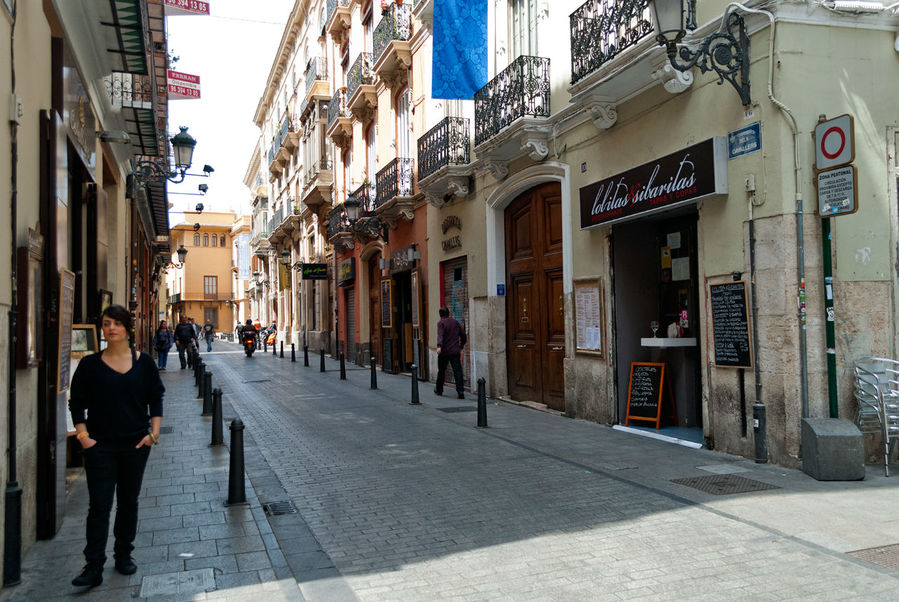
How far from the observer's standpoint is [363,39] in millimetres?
24000

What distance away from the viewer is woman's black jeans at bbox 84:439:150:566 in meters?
4.52

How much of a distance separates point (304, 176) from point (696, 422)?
86.6 feet

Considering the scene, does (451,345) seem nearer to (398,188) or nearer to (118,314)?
(398,188)

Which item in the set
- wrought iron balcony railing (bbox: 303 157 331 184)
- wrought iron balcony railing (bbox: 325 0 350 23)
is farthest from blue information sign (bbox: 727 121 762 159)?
wrought iron balcony railing (bbox: 303 157 331 184)

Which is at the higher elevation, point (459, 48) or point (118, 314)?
point (459, 48)

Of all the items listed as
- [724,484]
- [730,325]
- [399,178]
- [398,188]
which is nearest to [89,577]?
[724,484]

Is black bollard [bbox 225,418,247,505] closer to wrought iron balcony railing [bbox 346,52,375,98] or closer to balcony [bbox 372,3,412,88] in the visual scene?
balcony [bbox 372,3,412,88]

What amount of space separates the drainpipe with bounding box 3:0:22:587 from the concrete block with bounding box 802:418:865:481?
21.7 ft

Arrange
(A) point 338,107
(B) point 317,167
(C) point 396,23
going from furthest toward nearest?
1. (B) point 317,167
2. (A) point 338,107
3. (C) point 396,23

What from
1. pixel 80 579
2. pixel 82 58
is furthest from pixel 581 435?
pixel 82 58

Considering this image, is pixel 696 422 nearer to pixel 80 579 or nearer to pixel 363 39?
pixel 80 579

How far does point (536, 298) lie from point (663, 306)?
282 cm

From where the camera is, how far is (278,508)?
253 inches

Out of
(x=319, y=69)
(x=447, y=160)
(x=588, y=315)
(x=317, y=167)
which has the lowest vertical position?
(x=588, y=315)
